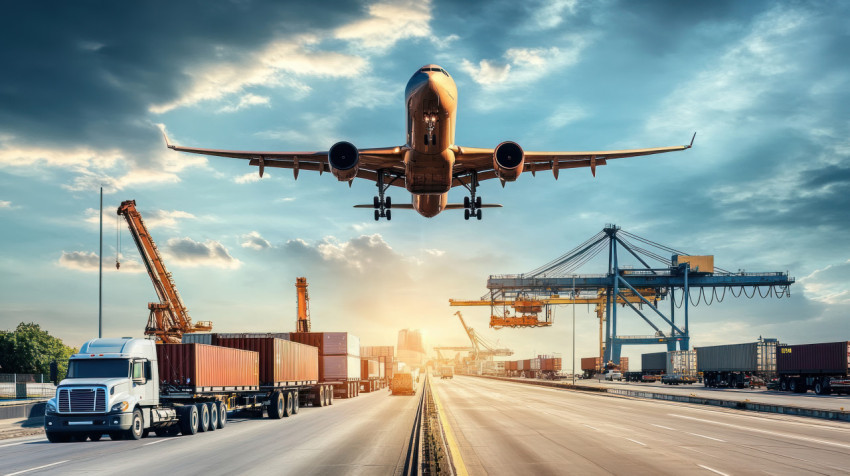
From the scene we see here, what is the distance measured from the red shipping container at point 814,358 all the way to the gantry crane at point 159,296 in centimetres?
5492

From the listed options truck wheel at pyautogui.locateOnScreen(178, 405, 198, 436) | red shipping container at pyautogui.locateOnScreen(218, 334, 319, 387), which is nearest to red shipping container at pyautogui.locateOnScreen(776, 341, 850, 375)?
red shipping container at pyautogui.locateOnScreen(218, 334, 319, 387)

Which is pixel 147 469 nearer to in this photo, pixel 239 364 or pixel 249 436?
pixel 249 436

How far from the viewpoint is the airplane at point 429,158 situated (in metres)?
23.0

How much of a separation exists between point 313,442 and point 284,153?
12271mm

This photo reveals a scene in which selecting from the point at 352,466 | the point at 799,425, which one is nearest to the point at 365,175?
the point at 352,466

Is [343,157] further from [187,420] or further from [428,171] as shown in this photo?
[187,420]

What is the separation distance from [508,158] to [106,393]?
1511 cm

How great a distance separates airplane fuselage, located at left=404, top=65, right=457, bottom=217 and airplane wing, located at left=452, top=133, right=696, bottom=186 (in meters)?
1.25

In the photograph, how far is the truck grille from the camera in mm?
21391

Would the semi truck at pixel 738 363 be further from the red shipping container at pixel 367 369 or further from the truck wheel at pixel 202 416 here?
the truck wheel at pixel 202 416

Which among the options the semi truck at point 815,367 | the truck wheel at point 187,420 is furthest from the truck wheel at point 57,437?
the semi truck at point 815,367

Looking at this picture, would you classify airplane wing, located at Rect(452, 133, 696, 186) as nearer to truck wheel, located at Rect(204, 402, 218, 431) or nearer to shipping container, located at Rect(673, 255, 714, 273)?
truck wheel, located at Rect(204, 402, 218, 431)

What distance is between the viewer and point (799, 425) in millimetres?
26891

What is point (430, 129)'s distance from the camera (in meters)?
23.5
